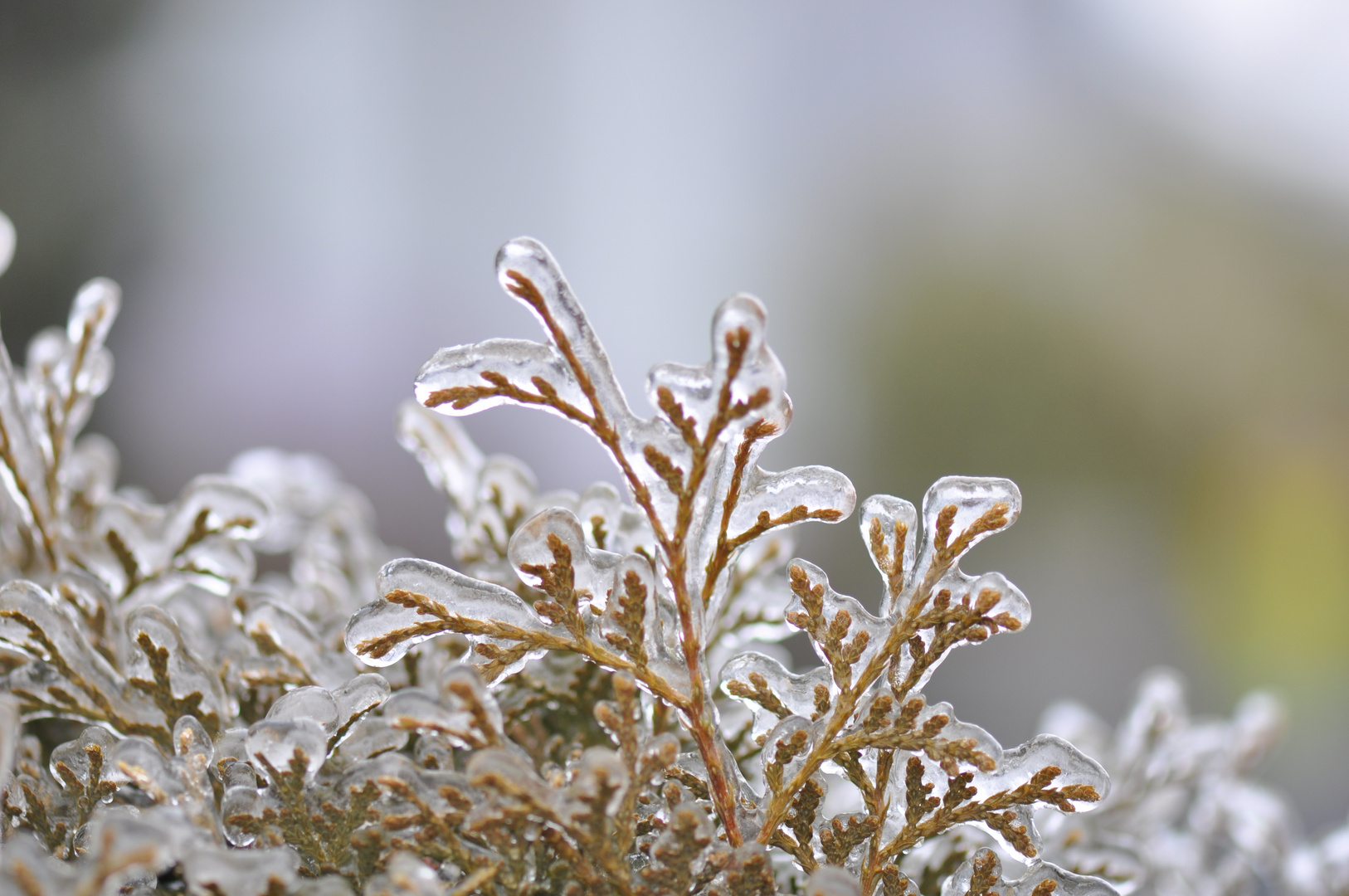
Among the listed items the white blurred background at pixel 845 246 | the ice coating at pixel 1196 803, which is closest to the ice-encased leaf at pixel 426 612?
the ice coating at pixel 1196 803

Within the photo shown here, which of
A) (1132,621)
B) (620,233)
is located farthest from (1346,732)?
(620,233)

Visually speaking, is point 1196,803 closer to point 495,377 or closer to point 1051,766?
point 1051,766

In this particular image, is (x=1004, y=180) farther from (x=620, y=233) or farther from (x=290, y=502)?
(x=290, y=502)

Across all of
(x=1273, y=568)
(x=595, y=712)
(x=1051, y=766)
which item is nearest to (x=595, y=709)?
(x=595, y=712)

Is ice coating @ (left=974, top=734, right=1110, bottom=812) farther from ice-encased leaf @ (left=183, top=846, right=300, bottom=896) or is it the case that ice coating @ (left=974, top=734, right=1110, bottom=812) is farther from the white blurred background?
the white blurred background

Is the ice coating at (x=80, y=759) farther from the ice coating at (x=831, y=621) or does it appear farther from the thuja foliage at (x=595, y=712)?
the ice coating at (x=831, y=621)
